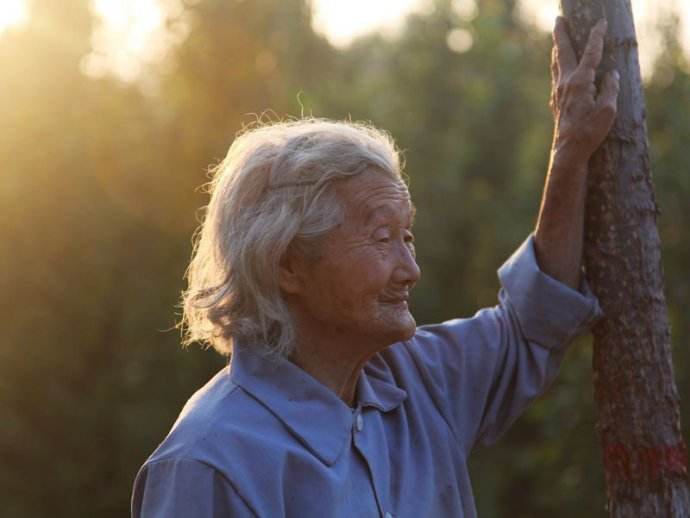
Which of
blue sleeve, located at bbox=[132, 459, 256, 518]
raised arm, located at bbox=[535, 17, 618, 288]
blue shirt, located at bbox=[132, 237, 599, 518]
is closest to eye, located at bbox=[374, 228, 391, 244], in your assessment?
blue shirt, located at bbox=[132, 237, 599, 518]

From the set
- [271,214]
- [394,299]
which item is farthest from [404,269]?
[271,214]

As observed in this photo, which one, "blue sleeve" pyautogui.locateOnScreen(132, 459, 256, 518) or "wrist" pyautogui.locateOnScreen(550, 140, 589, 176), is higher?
"wrist" pyautogui.locateOnScreen(550, 140, 589, 176)

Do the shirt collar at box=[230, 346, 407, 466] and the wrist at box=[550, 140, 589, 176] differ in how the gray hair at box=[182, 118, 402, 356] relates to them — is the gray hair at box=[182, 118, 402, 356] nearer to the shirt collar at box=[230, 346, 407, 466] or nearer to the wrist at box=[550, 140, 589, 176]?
the shirt collar at box=[230, 346, 407, 466]

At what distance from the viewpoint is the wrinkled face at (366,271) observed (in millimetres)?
2396

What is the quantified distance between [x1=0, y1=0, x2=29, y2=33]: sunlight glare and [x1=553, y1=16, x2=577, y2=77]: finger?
11494 millimetres

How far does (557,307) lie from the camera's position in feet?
8.79

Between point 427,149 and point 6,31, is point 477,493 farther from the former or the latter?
point 6,31

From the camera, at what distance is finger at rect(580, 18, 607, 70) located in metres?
2.62

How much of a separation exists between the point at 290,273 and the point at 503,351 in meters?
0.59

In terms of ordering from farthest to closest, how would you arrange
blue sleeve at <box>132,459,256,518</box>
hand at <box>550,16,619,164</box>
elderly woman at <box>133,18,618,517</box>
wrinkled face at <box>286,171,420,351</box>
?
hand at <box>550,16,619,164</box> → wrinkled face at <box>286,171,420,351</box> → elderly woman at <box>133,18,618,517</box> → blue sleeve at <box>132,459,256,518</box>

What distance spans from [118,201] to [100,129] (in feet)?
3.27

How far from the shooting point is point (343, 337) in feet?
8.06

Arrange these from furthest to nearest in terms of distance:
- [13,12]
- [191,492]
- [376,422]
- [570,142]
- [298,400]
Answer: [13,12]
[570,142]
[376,422]
[298,400]
[191,492]

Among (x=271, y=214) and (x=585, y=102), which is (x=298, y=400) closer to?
(x=271, y=214)
